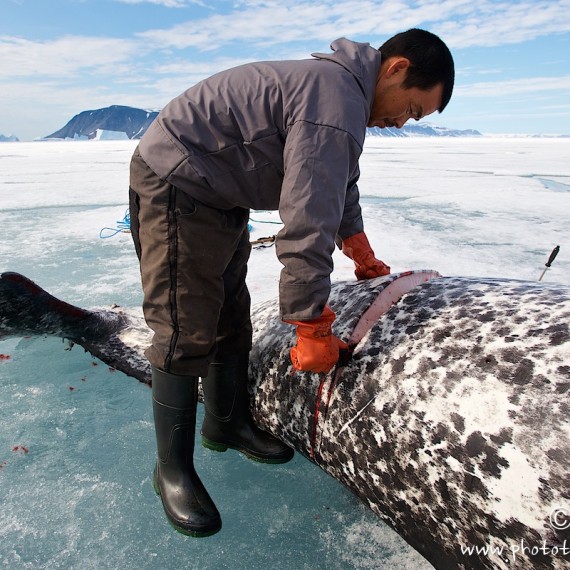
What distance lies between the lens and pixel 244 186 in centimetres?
164

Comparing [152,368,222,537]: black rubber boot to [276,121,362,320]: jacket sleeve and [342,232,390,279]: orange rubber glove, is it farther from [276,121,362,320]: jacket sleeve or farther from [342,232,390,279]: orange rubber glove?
[342,232,390,279]: orange rubber glove

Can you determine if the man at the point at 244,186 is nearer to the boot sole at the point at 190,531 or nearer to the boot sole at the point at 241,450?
the boot sole at the point at 190,531

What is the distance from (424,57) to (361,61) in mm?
197

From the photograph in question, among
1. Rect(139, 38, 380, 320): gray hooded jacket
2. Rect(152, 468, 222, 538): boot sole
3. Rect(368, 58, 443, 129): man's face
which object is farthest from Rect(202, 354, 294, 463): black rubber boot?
Rect(368, 58, 443, 129): man's face

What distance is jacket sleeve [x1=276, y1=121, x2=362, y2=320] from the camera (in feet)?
4.56

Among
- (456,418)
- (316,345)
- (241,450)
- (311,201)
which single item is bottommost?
(241,450)

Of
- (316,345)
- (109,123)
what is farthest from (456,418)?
(109,123)

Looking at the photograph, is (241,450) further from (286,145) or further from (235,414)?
(286,145)

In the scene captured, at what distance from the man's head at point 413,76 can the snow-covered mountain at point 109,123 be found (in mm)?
182069

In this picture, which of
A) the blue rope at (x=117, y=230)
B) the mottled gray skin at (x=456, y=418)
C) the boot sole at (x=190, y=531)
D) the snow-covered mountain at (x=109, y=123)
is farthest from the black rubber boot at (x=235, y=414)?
the snow-covered mountain at (x=109, y=123)

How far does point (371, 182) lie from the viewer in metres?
11.8

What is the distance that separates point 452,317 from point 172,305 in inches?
38.8

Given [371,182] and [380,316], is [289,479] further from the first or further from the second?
[371,182]

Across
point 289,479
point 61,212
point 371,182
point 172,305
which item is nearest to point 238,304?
point 172,305
